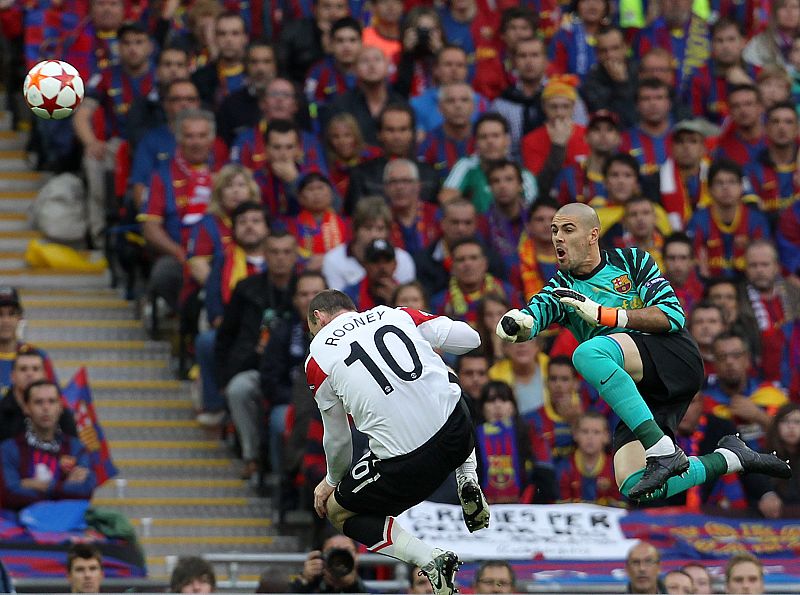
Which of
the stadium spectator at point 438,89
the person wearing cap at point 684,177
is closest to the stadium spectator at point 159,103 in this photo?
the stadium spectator at point 438,89

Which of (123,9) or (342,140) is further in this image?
(123,9)

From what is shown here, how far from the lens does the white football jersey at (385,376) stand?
12422 mm

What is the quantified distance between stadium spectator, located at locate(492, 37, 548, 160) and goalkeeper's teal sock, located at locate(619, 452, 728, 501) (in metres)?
7.00

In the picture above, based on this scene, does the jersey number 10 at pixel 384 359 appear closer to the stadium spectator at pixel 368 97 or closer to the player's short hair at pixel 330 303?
the player's short hair at pixel 330 303

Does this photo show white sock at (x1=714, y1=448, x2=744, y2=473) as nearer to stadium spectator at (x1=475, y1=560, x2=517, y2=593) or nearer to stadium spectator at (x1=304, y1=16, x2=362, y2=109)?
stadium spectator at (x1=475, y1=560, x2=517, y2=593)

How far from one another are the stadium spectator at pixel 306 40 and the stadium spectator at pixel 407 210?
235cm

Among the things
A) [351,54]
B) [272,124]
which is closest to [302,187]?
[272,124]

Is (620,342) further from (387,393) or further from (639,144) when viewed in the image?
(639,144)

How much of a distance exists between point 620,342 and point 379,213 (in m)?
4.92

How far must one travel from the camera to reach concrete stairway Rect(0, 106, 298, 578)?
1730cm

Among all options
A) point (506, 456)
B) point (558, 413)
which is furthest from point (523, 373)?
point (506, 456)

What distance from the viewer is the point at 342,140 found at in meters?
18.4

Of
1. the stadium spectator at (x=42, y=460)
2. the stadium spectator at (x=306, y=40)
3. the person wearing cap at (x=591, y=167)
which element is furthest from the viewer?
the stadium spectator at (x=306, y=40)

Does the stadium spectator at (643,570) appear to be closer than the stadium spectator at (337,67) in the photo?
Yes
